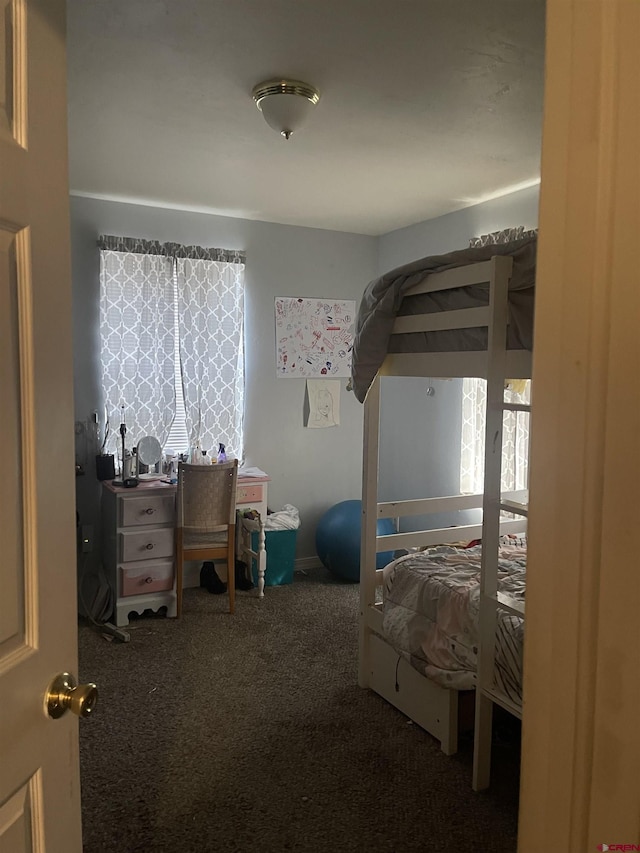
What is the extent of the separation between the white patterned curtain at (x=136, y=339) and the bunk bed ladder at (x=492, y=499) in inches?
104

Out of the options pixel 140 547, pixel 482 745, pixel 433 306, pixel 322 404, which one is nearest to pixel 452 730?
pixel 482 745

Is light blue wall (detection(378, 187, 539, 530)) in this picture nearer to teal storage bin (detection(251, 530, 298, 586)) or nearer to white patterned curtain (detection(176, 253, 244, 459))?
teal storage bin (detection(251, 530, 298, 586))

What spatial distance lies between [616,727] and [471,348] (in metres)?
2.07

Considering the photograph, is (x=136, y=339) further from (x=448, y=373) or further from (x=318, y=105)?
(x=448, y=373)

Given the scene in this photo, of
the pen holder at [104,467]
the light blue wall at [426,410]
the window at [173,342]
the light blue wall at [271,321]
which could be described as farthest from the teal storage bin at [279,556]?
the pen holder at [104,467]

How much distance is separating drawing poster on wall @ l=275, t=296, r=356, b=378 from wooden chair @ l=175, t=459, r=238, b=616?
1.23 meters

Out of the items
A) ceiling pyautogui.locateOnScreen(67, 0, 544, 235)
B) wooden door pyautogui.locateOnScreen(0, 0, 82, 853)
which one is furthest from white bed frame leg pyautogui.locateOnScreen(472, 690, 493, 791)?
ceiling pyautogui.locateOnScreen(67, 0, 544, 235)

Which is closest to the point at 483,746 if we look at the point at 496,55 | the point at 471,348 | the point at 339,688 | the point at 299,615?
the point at 339,688

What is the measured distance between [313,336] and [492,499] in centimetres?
287

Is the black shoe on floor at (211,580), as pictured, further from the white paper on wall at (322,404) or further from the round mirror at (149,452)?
the white paper on wall at (322,404)

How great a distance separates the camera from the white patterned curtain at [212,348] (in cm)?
439

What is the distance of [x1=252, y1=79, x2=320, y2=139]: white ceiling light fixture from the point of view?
2432mm

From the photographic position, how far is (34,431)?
86 centimetres

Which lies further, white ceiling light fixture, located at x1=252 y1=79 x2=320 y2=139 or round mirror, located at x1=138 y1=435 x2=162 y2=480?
round mirror, located at x1=138 y1=435 x2=162 y2=480
